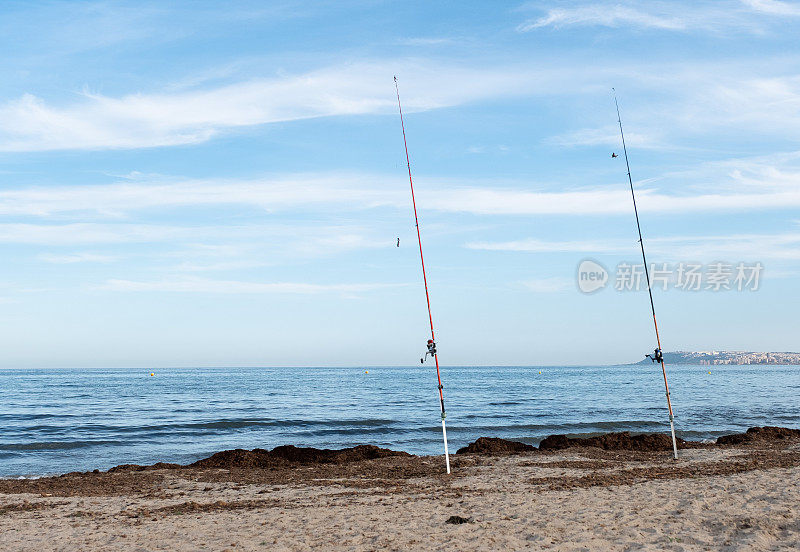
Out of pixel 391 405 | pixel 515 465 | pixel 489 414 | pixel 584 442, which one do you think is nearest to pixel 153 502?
pixel 515 465

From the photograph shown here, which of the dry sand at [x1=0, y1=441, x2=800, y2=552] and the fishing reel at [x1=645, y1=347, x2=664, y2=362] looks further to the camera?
the fishing reel at [x1=645, y1=347, x2=664, y2=362]

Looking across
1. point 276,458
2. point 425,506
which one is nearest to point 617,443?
point 276,458

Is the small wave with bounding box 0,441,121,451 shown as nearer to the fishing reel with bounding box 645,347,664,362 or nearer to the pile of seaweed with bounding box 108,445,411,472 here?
the pile of seaweed with bounding box 108,445,411,472

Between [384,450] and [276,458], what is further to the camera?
[384,450]

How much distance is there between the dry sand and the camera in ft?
24.0

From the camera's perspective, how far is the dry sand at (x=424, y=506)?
732 cm

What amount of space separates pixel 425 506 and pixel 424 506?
0.05ft

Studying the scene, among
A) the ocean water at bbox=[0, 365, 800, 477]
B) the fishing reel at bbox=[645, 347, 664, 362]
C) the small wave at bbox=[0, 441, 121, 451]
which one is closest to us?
the fishing reel at bbox=[645, 347, 664, 362]

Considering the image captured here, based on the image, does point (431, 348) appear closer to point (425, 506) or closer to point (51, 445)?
point (425, 506)

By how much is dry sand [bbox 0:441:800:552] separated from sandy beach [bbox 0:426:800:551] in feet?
0.08

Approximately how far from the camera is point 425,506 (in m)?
9.30

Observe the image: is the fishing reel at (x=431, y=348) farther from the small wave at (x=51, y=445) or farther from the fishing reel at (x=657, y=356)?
the small wave at (x=51, y=445)

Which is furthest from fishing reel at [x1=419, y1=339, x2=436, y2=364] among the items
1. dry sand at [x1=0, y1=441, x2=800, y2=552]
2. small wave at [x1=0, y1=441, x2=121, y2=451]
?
small wave at [x1=0, y1=441, x2=121, y2=451]

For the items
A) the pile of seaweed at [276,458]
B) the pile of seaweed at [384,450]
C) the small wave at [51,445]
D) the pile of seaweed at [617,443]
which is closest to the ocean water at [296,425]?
the small wave at [51,445]
